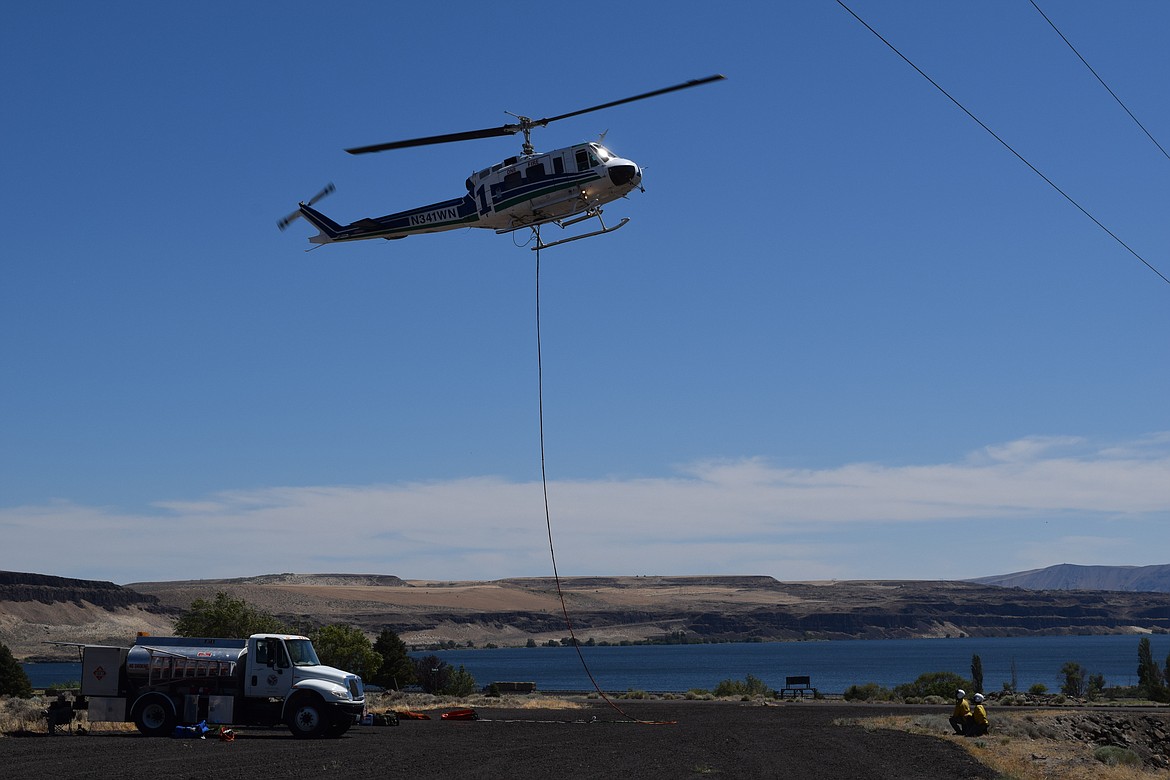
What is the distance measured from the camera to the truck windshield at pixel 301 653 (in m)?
28.6

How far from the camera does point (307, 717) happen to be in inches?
1123

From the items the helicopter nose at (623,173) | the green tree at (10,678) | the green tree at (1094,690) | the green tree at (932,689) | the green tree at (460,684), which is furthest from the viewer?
the green tree at (460,684)

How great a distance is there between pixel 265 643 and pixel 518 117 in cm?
1545

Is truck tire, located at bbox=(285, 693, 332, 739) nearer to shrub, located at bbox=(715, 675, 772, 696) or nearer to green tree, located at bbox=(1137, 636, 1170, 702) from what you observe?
shrub, located at bbox=(715, 675, 772, 696)

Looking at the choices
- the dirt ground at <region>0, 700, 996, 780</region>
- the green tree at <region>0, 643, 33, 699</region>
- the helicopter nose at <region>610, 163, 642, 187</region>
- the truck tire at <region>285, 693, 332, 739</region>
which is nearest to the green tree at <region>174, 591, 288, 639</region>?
the green tree at <region>0, 643, 33, 699</region>

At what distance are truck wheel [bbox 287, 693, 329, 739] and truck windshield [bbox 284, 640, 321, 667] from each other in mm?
796

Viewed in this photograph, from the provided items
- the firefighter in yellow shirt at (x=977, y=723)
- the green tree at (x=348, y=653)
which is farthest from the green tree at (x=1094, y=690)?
the green tree at (x=348, y=653)

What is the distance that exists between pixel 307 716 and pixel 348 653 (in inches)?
1595

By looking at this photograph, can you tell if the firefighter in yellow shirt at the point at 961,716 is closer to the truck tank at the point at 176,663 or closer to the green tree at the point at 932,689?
the truck tank at the point at 176,663

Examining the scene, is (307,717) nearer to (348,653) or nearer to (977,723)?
(977,723)

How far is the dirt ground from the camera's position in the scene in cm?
2164

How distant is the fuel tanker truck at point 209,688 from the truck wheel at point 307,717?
0.08ft

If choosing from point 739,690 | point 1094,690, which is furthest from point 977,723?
point 1094,690

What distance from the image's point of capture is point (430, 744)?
27.5m
